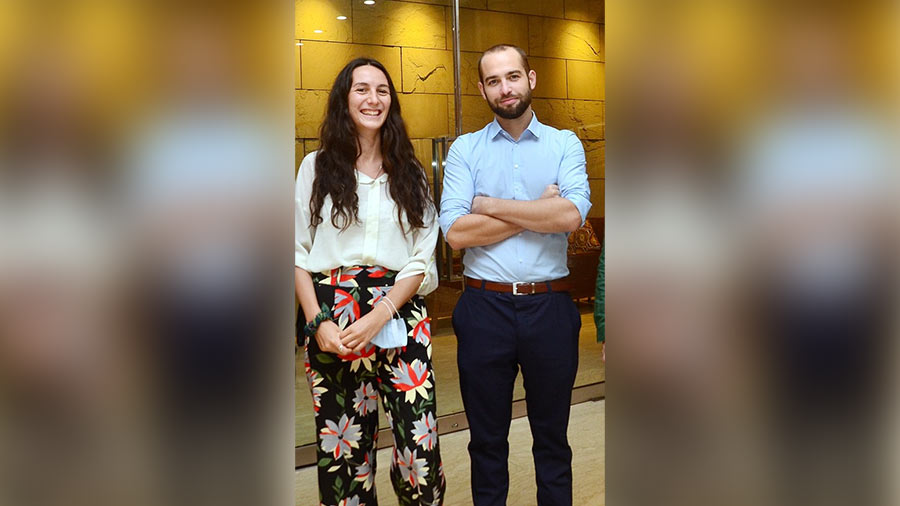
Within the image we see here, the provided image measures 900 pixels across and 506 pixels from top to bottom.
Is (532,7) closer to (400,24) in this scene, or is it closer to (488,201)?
(400,24)

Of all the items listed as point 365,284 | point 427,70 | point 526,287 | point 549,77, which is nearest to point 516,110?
point 526,287

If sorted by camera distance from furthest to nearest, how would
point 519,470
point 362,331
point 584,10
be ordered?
1. point 584,10
2. point 519,470
3. point 362,331

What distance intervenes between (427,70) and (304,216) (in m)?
1.65

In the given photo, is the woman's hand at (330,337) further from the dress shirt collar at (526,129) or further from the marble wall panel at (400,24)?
the marble wall panel at (400,24)

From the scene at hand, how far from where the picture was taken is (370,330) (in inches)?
68.9

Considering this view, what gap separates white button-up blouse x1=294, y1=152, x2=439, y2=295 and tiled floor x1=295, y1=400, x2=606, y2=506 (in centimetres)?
116

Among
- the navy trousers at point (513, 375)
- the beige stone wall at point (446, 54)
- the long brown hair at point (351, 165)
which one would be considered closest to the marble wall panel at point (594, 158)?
the beige stone wall at point (446, 54)

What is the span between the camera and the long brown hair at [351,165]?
1784mm

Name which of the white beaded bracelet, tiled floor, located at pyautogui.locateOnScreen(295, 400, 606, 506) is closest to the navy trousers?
the white beaded bracelet

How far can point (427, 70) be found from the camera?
3240 millimetres
